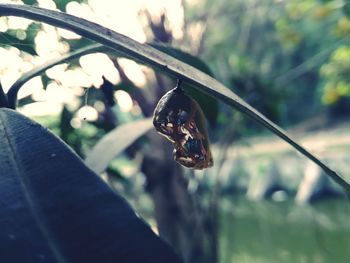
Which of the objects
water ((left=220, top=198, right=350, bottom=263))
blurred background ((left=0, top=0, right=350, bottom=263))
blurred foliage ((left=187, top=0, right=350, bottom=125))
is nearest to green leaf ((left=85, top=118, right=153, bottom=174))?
blurred background ((left=0, top=0, right=350, bottom=263))

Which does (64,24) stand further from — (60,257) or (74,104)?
(74,104)

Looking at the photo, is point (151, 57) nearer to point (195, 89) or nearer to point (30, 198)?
point (30, 198)

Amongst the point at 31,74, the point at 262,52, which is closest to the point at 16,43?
the point at 31,74

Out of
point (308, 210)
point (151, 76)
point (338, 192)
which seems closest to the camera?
point (151, 76)

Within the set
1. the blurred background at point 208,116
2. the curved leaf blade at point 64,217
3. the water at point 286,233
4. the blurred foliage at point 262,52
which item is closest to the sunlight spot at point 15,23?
the blurred background at point 208,116

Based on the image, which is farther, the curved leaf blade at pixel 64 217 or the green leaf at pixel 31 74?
the green leaf at pixel 31 74

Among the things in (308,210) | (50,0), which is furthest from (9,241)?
(308,210)

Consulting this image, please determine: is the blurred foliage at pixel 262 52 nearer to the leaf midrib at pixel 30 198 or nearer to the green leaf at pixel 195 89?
the green leaf at pixel 195 89
